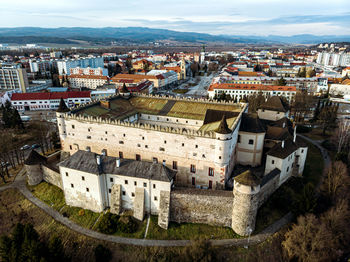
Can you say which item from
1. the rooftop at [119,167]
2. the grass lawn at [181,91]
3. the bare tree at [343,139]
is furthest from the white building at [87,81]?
the bare tree at [343,139]

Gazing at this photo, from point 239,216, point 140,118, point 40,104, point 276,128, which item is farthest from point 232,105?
point 40,104

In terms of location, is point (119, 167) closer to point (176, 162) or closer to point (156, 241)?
point (176, 162)

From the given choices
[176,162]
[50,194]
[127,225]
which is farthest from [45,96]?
[127,225]

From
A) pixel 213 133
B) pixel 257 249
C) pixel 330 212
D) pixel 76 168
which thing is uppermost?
pixel 213 133

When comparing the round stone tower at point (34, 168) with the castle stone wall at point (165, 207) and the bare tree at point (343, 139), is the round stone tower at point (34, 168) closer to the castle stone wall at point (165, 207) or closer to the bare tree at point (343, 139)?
the castle stone wall at point (165, 207)

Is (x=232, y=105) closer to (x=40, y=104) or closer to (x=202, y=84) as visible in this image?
(x=40, y=104)

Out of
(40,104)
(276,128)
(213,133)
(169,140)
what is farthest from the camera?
(40,104)
